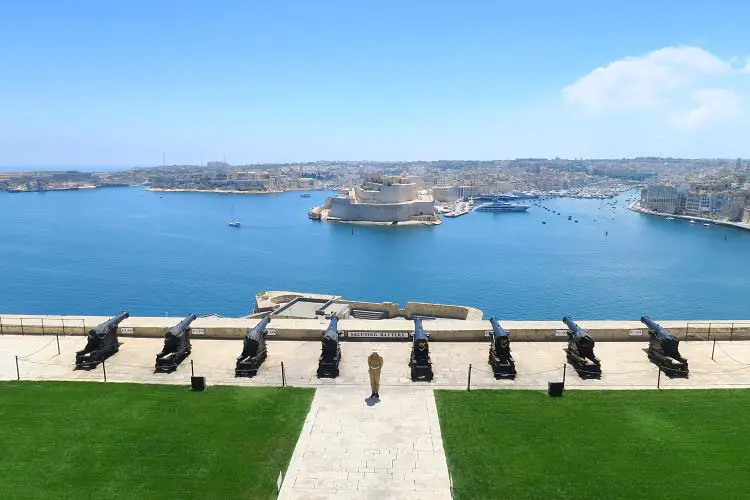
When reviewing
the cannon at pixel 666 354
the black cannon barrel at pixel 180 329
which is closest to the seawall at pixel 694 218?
the cannon at pixel 666 354

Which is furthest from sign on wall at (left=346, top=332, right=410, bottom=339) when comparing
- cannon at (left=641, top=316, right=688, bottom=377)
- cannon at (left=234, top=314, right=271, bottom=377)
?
cannon at (left=641, top=316, right=688, bottom=377)

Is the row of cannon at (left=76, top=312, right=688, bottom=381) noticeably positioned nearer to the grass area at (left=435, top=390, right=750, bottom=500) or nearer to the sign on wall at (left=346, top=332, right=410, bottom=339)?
the grass area at (left=435, top=390, right=750, bottom=500)

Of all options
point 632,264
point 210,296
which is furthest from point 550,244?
point 210,296

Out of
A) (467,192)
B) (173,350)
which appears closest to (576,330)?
(173,350)

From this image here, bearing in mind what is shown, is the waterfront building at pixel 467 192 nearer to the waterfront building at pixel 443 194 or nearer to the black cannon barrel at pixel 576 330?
the waterfront building at pixel 443 194

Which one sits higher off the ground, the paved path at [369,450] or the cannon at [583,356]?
the cannon at [583,356]

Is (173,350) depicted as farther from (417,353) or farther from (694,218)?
(694,218)

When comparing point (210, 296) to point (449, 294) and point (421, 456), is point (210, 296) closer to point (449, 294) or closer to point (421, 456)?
point (449, 294)
